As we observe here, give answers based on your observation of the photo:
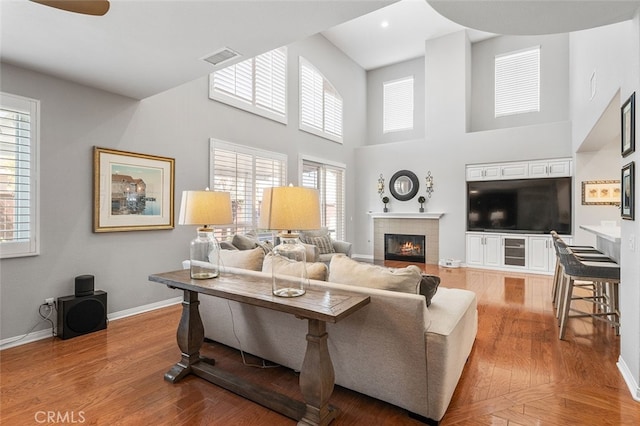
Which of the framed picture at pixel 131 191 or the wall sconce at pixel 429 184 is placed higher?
the wall sconce at pixel 429 184

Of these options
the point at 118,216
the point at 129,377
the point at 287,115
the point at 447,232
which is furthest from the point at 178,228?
the point at 447,232

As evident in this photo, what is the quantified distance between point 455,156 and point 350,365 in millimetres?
6240

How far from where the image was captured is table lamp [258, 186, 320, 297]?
1.90 meters

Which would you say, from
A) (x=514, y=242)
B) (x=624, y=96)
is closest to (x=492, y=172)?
(x=514, y=242)

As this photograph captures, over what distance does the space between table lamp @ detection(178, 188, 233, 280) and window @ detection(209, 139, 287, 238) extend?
228cm

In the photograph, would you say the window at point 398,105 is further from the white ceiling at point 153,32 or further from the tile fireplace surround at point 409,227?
the white ceiling at point 153,32

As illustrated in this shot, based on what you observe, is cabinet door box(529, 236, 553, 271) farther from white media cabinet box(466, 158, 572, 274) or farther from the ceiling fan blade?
the ceiling fan blade

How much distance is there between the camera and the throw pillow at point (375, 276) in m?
2.03

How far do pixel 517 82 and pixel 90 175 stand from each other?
8.30m

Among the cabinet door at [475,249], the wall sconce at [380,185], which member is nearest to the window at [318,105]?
the wall sconce at [380,185]

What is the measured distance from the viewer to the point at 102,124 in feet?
11.9

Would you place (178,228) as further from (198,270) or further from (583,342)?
(583,342)

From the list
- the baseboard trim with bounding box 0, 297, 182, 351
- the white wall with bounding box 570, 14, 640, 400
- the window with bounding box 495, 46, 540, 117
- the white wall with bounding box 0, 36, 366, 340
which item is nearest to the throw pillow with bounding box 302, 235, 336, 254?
the white wall with bounding box 0, 36, 366, 340

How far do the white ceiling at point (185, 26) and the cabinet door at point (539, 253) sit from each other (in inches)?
190
